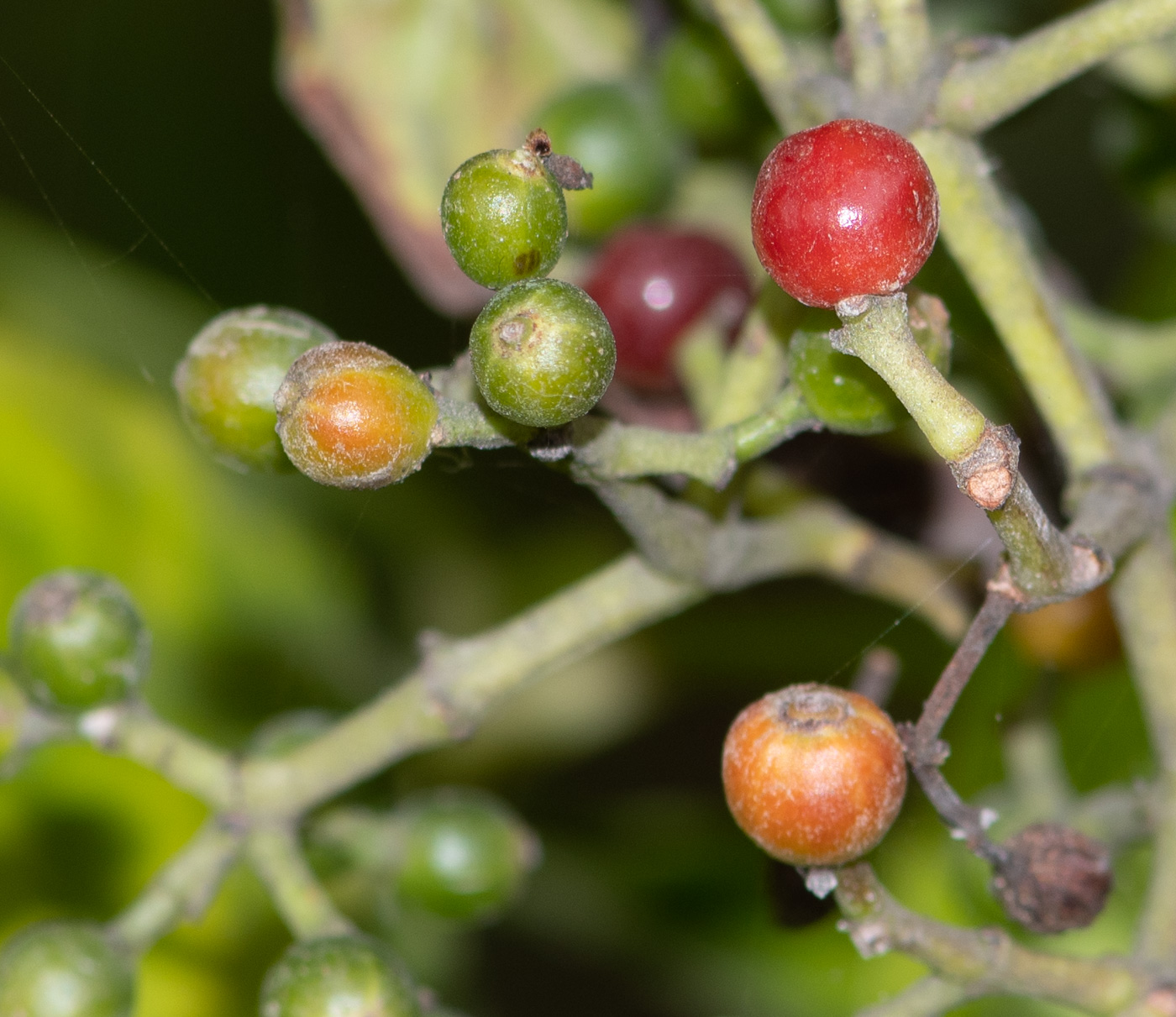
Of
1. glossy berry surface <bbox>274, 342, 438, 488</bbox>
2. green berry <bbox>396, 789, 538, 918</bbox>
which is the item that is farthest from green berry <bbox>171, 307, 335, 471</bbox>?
green berry <bbox>396, 789, 538, 918</bbox>

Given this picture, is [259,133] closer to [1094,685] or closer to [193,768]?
[193,768]

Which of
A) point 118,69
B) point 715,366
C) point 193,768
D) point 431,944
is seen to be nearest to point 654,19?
point 715,366

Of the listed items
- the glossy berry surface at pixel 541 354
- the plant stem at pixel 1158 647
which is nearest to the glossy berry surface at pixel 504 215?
the glossy berry surface at pixel 541 354

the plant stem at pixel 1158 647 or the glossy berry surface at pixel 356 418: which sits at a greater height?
the glossy berry surface at pixel 356 418

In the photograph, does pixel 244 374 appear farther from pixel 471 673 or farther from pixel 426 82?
pixel 426 82

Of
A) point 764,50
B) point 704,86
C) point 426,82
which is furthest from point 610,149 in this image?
point 764,50

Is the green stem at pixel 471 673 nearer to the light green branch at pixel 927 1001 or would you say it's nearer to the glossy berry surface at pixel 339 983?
the glossy berry surface at pixel 339 983

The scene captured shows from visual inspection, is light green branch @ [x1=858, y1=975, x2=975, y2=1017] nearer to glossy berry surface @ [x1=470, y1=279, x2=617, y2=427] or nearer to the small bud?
the small bud
